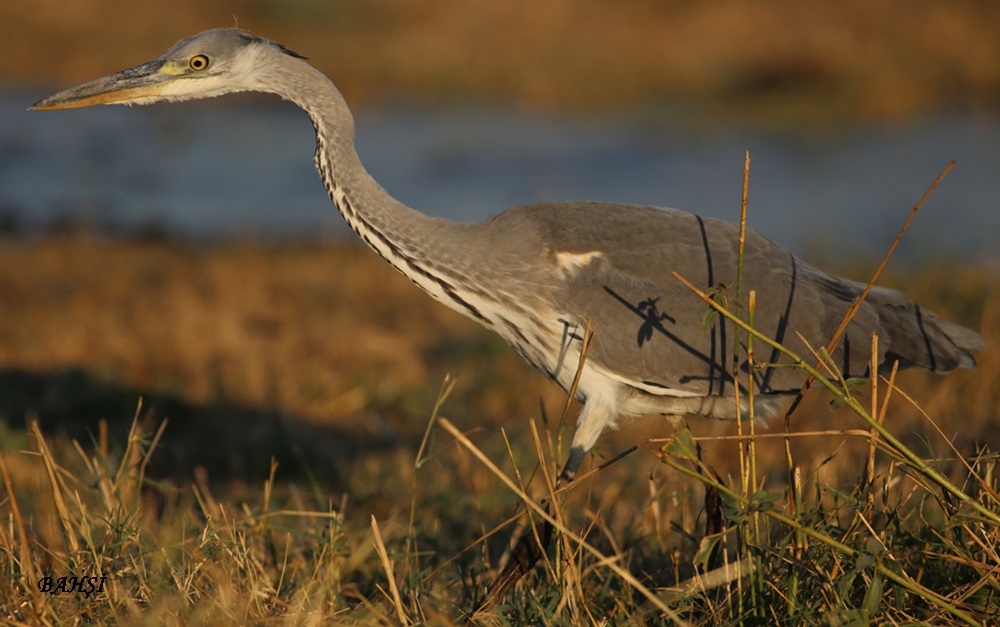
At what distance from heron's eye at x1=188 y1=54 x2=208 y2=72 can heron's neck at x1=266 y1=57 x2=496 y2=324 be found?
0.38 metres

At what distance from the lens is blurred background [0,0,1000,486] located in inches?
282

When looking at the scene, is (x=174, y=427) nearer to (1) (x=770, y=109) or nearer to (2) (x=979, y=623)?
(2) (x=979, y=623)

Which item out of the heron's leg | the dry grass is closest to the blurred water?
the dry grass

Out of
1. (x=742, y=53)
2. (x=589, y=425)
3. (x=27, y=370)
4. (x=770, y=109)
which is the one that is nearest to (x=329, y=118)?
(x=589, y=425)

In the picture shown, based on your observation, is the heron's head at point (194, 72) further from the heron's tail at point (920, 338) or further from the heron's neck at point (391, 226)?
the heron's tail at point (920, 338)

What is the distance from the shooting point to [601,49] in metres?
18.8

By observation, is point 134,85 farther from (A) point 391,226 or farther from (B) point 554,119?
(B) point 554,119

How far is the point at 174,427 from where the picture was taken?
6.50 meters

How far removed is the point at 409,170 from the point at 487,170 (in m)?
1.01

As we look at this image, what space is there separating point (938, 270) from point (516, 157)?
7.39m

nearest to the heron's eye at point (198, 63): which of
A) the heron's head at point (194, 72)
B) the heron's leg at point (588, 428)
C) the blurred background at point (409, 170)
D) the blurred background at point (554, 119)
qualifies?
the heron's head at point (194, 72)

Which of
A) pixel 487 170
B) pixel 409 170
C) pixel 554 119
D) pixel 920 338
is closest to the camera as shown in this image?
pixel 920 338

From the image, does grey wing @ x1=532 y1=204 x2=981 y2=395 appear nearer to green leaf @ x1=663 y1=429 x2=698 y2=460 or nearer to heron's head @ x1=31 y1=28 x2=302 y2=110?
green leaf @ x1=663 y1=429 x2=698 y2=460

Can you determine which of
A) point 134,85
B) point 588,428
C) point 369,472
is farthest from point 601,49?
point 588,428
